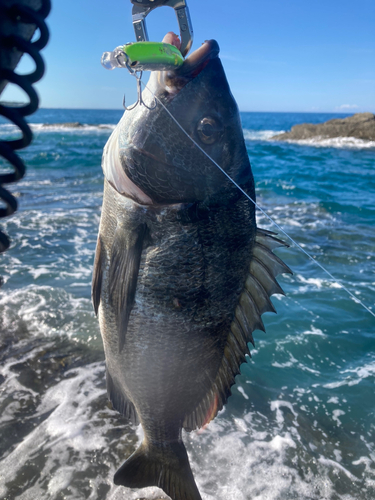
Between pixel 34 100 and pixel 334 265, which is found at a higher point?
pixel 34 100

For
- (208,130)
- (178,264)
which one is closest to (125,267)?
(178,264)

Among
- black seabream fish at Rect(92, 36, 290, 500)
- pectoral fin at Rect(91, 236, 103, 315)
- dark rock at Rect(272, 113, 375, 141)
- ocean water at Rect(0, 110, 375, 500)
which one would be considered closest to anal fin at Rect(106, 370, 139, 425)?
black seabream fish at Rect(92, 36, 290, 500)

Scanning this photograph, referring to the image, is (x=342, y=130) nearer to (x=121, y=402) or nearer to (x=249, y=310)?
(x=249, y=310)

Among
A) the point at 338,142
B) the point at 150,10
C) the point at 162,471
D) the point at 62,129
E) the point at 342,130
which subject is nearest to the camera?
the point at 150,10

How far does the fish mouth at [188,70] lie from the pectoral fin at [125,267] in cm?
84

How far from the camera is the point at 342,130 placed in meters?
37.6

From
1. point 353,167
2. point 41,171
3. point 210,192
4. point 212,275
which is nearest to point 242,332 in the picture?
point 212,275

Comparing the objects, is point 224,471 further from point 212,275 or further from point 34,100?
point 34,100

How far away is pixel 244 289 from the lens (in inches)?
102

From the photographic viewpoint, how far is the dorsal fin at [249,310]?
2.57 meters

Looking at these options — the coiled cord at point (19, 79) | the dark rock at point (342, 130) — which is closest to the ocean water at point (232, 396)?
the coiled cord at point (19, 79)

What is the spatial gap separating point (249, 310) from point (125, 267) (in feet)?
3.14

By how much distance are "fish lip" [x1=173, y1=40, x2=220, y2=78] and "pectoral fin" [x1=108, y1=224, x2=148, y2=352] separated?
94 cm

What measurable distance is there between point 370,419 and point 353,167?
20.8 m
